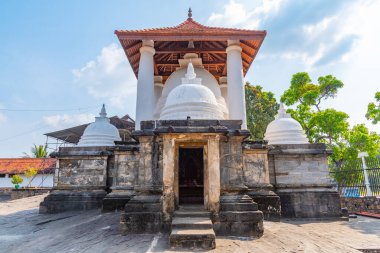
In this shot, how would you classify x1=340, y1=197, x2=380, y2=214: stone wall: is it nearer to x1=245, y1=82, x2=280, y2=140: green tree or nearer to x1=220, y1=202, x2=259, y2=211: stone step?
x1=220, y1=202, x2=259, y2=211: stone step

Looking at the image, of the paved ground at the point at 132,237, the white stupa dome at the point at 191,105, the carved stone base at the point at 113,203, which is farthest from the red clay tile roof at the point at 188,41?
the paved ground at the point at 132,237

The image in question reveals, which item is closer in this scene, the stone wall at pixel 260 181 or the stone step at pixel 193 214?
the stone step at pixel 193 214

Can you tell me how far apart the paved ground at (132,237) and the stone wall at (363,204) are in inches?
138

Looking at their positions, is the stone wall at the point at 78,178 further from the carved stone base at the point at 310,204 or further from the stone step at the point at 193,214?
the carved stone base at the point at 310,204

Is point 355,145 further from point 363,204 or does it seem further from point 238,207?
point 238,207

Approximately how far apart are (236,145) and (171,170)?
1.83m

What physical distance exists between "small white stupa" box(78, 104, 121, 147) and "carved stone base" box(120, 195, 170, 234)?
469 centimetres

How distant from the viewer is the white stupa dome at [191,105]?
7.66m

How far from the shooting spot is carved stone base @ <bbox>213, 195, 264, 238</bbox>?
600cm

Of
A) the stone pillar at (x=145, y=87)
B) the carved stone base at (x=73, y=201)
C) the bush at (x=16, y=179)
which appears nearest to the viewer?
the carved stone base at (x=73, y=201)

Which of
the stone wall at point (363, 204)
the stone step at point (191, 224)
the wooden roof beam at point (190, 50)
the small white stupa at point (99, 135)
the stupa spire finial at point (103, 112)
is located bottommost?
the stone wall at point (363, 204)

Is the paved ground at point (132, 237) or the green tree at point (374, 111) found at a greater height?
the green tree at point (374, 111)

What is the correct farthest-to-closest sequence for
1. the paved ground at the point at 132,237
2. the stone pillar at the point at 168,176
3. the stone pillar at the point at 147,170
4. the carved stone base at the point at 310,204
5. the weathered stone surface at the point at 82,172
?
the weathered stone surface at the point at 82,172 → the carved stone base at the point at 310,204 → the stone pillar at the point at 147,170 → the stone pillar at the point at 168,176 → the paved ground at the point at 132,237

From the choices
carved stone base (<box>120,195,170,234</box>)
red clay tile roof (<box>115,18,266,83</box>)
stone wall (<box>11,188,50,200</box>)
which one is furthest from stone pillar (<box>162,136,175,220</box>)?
stone wall (<box>11,188,50,200</box>)
